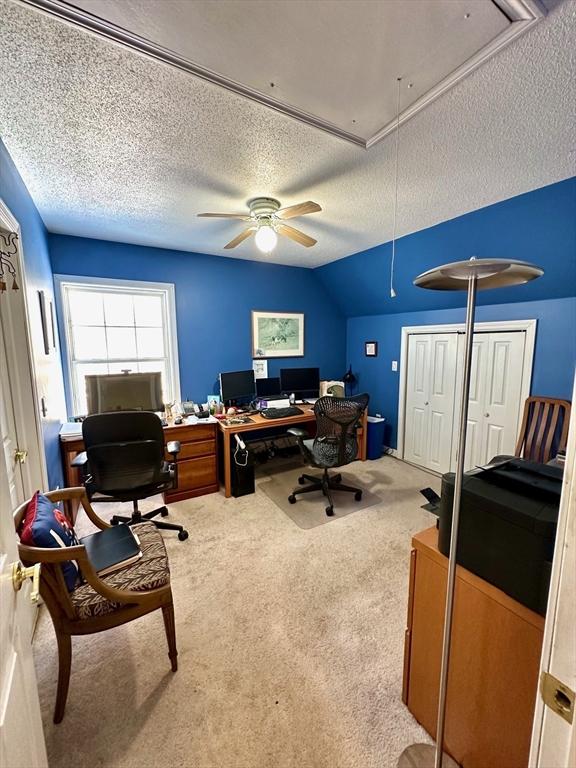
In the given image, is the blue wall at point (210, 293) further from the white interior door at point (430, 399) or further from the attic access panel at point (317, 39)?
the attic access panel at point (317, 39)

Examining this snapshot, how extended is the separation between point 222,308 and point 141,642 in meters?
3.11

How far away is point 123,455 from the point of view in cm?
220

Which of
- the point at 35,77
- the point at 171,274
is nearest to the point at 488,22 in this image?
the point at 35,77

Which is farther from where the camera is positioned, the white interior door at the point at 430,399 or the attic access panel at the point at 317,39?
the white interior door at the point at 430,399

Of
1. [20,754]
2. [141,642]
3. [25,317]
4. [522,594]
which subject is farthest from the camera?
[25,317]

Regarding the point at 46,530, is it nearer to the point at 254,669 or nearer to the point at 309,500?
the point at 254,669

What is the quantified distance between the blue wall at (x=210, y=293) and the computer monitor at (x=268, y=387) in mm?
228

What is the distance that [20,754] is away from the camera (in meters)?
0.68

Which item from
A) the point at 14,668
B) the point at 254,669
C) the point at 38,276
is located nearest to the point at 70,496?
the point at 14,668

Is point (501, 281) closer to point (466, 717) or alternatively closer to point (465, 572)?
point (465, 572)

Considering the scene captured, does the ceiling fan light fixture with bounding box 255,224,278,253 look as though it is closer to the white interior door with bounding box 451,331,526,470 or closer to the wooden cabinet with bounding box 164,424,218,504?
the wooden cabinet with bounding box 164,424,218,504

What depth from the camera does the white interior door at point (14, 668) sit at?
0.64 metres

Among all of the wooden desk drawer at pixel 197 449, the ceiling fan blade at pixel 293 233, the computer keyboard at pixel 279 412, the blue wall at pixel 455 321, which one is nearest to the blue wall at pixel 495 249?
the blue wall at pixel 455 321

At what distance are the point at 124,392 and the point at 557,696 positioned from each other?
3.24 meters
